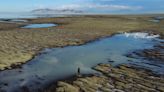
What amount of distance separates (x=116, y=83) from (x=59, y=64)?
10.1 meters

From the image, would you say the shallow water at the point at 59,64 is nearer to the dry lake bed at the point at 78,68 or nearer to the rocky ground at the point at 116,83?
the dry lake bed at the point at 78,68

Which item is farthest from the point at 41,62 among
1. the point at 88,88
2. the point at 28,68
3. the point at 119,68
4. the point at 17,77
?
the point at 88,88

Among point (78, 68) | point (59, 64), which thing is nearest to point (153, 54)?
point (59, 64)

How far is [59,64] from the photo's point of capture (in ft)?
104

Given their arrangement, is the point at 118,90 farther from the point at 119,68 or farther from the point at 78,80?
the point at 119,68

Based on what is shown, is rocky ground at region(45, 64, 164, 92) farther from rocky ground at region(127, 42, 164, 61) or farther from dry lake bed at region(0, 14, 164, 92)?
rocky ground at region(127, 42, 164, 61)

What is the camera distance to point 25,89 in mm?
22297

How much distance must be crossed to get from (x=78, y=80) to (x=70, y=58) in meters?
11.1

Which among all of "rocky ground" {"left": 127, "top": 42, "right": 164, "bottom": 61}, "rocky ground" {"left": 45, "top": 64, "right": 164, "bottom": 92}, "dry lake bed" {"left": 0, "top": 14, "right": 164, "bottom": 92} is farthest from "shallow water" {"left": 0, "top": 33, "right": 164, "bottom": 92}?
"rocky ground" {"left": 45, "top": 64, "right": 164, "bottom": 92}

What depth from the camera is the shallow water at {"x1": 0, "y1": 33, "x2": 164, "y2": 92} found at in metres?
24.3

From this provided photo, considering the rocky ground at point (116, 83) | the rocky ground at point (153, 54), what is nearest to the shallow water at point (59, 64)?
the rocky ground at point (153, 54)

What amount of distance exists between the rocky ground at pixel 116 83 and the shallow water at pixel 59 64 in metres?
2.01

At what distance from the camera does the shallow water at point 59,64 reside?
2431 centimetres

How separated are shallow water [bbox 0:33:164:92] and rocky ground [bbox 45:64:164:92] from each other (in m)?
2.01
